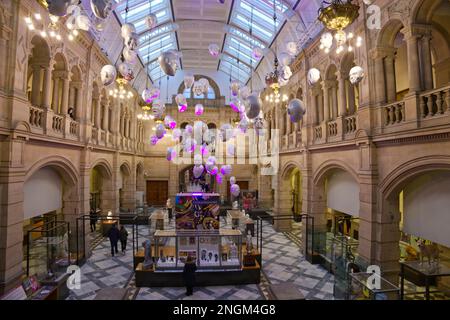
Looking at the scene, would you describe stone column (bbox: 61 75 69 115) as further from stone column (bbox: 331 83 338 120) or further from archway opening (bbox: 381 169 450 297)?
archway opening (bbox: 381 169 450 297)

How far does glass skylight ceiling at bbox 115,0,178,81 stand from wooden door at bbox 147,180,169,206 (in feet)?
34.9

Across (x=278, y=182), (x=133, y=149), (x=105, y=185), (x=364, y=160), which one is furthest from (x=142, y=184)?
(x=364, y=160)

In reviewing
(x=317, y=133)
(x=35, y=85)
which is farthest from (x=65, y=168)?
(x=317, y=133)

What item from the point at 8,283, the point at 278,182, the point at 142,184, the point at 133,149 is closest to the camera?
the point at 8,283

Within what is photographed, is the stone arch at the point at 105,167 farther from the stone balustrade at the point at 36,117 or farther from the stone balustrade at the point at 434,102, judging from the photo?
the stone balustrade at the point at 434,102

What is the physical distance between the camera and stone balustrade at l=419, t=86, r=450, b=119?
647 centimetres

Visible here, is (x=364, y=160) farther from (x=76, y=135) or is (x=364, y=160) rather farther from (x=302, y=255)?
(x=76, y=135)

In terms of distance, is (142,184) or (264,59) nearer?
(264,59)

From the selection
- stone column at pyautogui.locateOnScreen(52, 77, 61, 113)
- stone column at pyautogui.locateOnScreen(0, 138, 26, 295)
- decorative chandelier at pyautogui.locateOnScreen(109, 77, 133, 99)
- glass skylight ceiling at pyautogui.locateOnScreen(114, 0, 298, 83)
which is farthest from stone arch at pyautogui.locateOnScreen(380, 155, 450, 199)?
stone column at pyautogui.locateOnScreen(52, 77, 61, 113)

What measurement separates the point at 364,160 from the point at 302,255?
605 centimetres

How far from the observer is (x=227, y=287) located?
31.0 ft

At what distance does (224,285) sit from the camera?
959 cm

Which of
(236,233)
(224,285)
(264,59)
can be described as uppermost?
(264,59)

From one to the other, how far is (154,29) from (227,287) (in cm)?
1585
